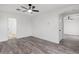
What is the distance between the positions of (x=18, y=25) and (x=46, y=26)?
2065mm

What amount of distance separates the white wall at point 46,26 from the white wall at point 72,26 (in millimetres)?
2925

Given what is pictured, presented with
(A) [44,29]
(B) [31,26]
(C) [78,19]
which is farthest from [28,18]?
(C) [78,19]

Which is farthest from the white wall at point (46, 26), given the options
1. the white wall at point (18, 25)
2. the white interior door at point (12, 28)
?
the white interior door at point (12, 28)

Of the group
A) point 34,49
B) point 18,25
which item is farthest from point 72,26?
point 34,49

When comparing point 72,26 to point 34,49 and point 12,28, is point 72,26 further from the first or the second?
point 12,28

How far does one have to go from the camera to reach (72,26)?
6395 mm

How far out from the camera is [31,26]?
5.27 meters

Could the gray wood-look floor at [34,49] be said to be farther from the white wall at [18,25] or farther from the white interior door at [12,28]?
the white interior door at [12,28]

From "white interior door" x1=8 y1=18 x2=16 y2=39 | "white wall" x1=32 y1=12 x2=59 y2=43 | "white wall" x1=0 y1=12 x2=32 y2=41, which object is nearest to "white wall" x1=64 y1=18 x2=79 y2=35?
"white wall" x1=32 y1=12 x2=59 y2=43

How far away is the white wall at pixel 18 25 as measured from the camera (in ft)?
12.9

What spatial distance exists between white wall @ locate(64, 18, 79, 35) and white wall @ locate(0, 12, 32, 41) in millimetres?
3662

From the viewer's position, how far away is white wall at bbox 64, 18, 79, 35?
20.3 feet
